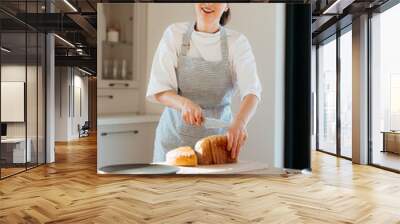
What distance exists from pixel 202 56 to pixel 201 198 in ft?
7.05

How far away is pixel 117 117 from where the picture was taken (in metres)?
5.52

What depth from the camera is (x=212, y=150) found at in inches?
216

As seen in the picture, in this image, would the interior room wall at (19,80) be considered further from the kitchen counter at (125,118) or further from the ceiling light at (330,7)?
the ceiling light at (330,7)

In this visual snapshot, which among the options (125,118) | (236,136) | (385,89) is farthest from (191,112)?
(385,89)

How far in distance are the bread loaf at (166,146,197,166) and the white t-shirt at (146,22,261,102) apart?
2.79ft

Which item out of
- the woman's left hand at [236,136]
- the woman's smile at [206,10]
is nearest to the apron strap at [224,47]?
the woman's smile at [206,10]

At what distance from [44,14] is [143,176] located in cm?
343

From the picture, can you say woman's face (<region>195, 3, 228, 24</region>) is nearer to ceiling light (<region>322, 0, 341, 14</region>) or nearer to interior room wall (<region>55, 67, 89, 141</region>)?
ceiling light (<region>322, 0, 341, 14</region>)

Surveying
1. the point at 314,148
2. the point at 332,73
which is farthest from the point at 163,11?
the point at 314,148

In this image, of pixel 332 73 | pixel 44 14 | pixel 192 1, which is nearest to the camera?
pixel 192 1

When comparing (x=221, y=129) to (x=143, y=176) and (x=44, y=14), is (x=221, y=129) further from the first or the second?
(x=44, y=14)

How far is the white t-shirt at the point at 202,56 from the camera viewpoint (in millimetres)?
5492

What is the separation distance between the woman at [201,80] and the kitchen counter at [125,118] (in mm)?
159

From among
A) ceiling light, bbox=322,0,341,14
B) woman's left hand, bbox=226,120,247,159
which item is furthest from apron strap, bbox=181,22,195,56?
ceiling light, bbox=322,0,341,14
